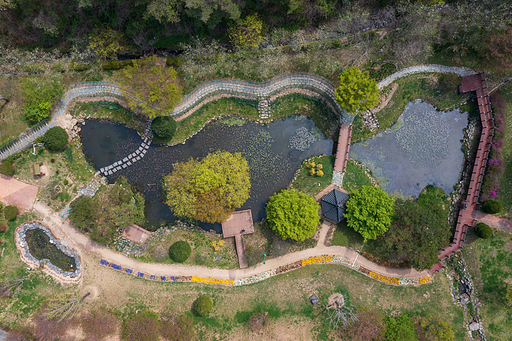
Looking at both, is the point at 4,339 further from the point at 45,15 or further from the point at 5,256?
the point at 45,15

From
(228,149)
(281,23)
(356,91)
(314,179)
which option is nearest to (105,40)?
(228,149)

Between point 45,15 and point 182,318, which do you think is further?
point 182,318

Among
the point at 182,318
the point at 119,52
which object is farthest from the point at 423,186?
the point at 119,52

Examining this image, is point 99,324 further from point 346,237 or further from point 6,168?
point 346,237

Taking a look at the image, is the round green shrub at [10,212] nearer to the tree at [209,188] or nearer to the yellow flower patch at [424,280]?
the tree at [209,188]

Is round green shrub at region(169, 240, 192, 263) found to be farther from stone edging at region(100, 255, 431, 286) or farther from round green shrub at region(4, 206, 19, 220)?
round green shrub at region(4, 206, 19, 220)

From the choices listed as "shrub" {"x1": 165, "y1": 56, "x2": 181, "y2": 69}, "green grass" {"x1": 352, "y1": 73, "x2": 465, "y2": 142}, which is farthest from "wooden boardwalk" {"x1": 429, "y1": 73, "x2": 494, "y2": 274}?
"shrub" {"x1": 165, "y1": 56, "x2": 181, "y2": 69}

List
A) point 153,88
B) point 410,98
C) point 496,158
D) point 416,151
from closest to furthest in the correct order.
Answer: point 153,88, point 496,158, point 410,98, point 416,151

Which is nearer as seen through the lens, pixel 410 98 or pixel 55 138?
pixel 55 138
